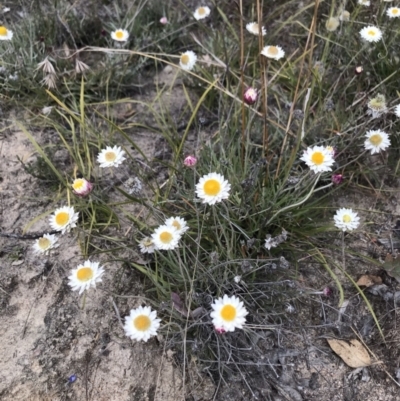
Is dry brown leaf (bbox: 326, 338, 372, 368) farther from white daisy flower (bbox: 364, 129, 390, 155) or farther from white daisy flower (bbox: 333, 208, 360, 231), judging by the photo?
white daisy flower (bbox: 364, 129, 390, 155)

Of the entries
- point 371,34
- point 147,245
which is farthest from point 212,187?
point 371,34

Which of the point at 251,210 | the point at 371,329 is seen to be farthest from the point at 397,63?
the point at 371,329

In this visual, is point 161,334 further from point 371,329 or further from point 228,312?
point 371,329

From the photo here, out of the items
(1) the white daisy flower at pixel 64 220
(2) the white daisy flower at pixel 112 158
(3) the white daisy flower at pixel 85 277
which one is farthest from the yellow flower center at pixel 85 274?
(2) the white daisy flower at pixel 112 158

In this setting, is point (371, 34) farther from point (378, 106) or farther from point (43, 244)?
point (43, 244)

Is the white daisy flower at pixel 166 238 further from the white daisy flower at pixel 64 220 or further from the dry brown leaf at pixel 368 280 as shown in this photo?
the dry brown leaf at pixel 368 280

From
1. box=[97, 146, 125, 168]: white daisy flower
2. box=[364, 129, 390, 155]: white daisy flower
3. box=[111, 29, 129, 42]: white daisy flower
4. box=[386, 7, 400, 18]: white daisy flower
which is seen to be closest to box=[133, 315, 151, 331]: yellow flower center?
box=[97, 146, 125, 168]: white daisy flower

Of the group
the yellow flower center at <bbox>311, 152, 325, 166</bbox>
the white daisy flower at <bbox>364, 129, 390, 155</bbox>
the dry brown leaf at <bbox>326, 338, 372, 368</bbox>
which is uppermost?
the white daisy flower at <bbox>364, 129, 390, 155</bbox>
